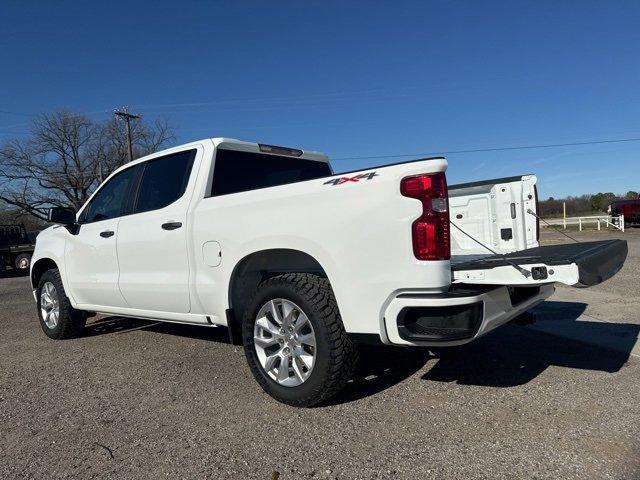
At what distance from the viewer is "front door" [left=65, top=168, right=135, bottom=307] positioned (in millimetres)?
5145

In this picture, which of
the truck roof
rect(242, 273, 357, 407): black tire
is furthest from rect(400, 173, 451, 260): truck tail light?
the truck roof

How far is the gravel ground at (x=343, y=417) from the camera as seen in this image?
2771 mm

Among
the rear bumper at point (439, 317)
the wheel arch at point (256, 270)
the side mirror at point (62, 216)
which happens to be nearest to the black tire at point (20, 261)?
the side mirror at point (62, 216)

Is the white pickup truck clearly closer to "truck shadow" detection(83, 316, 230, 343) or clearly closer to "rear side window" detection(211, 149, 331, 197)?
"rear side window" detection(211, 149, 331, 197)

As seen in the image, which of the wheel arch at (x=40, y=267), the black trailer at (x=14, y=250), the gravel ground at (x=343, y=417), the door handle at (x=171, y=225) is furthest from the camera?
the black trailer at (x=14, y=250)

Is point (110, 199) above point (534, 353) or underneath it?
above

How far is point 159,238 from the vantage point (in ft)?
14.7

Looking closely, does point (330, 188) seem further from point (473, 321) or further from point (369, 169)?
point (473, 321)

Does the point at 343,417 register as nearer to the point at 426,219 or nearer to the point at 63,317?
the point at 426,219

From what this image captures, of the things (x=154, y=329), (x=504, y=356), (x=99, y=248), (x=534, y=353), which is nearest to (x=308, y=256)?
(x=504, y=356)

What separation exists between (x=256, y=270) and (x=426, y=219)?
5.04 ft

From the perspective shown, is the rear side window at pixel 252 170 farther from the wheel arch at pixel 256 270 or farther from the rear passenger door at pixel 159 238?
the wheel arch at pixel 256 270

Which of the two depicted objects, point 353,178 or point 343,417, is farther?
point 343,417

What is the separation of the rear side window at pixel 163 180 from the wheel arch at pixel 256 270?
1030 millimetres
